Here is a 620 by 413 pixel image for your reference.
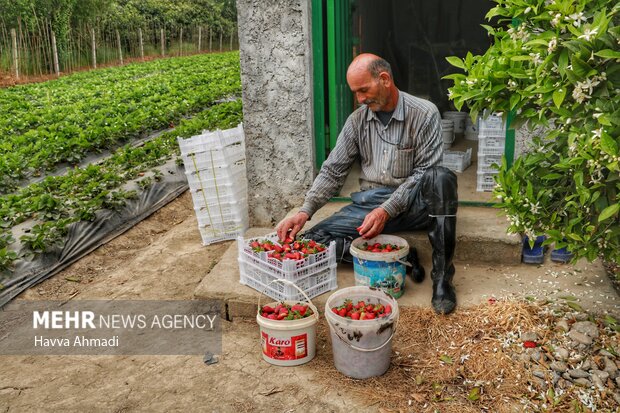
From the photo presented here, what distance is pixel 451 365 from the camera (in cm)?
326

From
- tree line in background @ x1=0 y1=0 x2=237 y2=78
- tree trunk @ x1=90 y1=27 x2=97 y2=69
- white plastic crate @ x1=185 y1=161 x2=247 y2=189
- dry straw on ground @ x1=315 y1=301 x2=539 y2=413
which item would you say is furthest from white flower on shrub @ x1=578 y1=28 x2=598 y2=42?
tree trunk @ x1=90 y1=27 x2=97 y2=69

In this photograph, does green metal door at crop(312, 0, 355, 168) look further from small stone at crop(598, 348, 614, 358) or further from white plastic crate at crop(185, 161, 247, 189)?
small stone at crop(598, 348, 614, 358)

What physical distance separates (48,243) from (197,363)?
257cm

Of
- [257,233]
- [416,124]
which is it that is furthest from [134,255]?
[416,124]

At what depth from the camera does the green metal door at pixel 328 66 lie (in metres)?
4.88

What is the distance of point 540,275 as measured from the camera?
411 centimetres

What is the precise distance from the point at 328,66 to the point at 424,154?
4.67 ft

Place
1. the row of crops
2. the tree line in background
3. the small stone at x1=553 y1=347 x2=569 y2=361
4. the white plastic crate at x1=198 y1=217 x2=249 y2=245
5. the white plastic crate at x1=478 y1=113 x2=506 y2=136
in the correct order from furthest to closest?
the tree line in background
the row of crops
the white plastic crate at x1=198 y1=217 x2=249 y2=245
the white plastic crate at x1=478 y1=113 x2=506 y2=136
the small stone at x1=553 y1=347 x2=569 y2=361

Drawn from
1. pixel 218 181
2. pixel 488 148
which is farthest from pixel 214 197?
pixel 488 148

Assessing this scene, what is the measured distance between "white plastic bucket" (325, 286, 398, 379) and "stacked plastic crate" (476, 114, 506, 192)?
90.2 inches

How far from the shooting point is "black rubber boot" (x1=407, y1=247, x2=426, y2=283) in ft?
13.2

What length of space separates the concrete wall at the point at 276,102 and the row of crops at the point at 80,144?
1986mm

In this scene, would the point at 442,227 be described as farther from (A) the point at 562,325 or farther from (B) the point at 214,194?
(B) the point at 214,194

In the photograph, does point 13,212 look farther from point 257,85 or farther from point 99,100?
point 99,100
